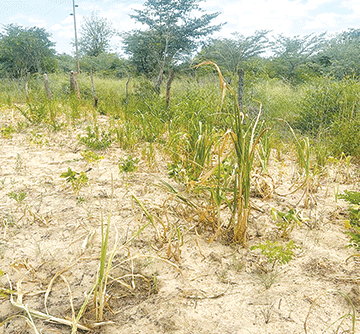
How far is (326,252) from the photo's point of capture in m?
1.61

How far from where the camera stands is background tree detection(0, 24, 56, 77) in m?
17.8

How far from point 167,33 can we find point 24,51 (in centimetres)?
1012

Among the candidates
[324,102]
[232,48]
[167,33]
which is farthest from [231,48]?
[324,102]

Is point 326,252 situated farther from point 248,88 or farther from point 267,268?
point 248,88

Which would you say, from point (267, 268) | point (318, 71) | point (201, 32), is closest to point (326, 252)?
point (267, 268)

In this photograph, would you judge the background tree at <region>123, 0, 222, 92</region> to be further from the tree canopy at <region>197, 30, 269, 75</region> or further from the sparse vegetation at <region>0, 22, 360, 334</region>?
the sparse vegetation at <region>0, 22, 360, 334</region>

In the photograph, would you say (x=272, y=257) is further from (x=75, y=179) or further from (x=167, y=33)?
(x=167, y=33)

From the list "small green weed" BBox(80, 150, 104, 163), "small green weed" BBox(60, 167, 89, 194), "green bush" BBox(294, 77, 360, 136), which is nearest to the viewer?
"small green weed" BBox(60, 167, 89, 194)

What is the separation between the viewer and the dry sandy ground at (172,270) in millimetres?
1166

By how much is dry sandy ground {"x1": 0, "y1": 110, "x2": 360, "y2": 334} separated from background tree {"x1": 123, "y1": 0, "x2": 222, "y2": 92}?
1236 cm

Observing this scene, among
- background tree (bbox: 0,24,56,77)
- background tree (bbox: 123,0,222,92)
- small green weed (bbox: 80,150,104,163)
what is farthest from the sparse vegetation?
background tree (bbox: 0,24,56,77)

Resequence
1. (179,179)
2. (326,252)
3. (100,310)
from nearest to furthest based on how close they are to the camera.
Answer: (100,310)
(326,252)
(179,179)

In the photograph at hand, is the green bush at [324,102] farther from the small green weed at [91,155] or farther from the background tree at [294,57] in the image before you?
the background tree at [294,57]

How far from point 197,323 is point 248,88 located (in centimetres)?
744
